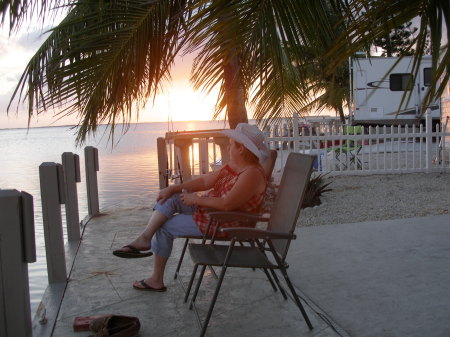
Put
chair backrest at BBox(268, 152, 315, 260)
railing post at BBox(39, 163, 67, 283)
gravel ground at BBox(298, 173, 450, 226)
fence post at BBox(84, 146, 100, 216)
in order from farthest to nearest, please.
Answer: fence post at BBox(84, 146, 100, 216)
gravel ground at BBox(298, 173, 450, 226)
railing post at BBox(39, 163, 67, 283)
chair backrest at BBox(268, 152, 315, 260)

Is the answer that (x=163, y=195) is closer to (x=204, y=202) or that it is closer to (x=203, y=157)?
(x=204, y=202)

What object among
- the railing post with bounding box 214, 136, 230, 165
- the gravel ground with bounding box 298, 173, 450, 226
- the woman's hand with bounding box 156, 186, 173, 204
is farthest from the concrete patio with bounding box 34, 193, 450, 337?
the railing post with bounding box 214, 136, 230, 165

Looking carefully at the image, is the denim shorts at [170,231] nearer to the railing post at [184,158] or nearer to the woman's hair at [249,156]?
the woman's hair at [249,156]

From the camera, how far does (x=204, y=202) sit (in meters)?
4.06

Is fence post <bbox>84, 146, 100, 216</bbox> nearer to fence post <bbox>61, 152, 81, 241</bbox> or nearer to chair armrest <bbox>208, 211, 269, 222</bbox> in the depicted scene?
fence post <bbox>61, 152, 81, 241</bbox>

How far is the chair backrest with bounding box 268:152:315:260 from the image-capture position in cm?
353

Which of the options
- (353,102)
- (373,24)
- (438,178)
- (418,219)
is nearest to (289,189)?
(373,24)

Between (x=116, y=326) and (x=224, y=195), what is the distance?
4.16 ft

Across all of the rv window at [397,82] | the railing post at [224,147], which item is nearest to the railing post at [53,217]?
the railing post at [224,147]

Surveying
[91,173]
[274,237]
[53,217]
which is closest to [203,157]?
[91,173]

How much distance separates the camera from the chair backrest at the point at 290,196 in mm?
3531

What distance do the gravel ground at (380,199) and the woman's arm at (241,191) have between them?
10.5ft

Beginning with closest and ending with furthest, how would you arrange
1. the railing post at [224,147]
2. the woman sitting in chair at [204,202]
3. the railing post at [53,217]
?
→ the woman sitting in chair at [204,202], the railing post at [53,217], the railing post at [224,147]

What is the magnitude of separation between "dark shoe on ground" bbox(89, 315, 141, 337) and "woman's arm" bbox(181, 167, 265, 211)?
983 millimetres
